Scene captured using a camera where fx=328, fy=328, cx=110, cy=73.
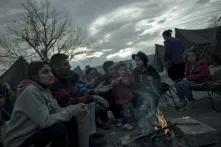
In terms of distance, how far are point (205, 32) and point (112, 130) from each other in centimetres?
1366

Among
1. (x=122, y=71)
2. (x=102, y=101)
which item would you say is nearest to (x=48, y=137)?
(x=102, y=101)

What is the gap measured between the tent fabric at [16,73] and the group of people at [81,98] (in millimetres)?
5077

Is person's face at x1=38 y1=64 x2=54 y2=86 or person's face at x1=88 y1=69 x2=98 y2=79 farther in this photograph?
person's face at x1=88 y1=69 x2=98 y2=79

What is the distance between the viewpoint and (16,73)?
46.1 ft

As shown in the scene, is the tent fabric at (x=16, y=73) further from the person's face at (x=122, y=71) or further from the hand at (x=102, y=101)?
the hand at (x=102, y=101)

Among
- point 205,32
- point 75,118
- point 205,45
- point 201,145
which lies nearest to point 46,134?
point 75,118

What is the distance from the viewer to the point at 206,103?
900 centimetres

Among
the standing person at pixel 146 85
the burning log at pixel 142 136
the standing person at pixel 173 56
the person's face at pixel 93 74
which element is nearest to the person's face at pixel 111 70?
the person's face at pixel 93 74

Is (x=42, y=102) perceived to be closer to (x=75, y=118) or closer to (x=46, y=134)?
(x=46, y=134)

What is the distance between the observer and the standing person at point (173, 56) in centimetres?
1005

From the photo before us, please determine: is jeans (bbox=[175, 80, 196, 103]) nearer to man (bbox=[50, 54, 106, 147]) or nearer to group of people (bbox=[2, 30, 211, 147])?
group of people (bbox=[2, 30, 211, 147])

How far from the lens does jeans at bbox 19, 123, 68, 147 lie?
157 inches

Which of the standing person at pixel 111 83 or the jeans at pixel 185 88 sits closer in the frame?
the standing person at pixel 111 83

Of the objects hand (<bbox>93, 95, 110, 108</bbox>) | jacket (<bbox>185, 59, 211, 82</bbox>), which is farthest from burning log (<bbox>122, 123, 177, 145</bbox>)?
jacket (<bbox>185, 59, 211, 82</bbox>)
